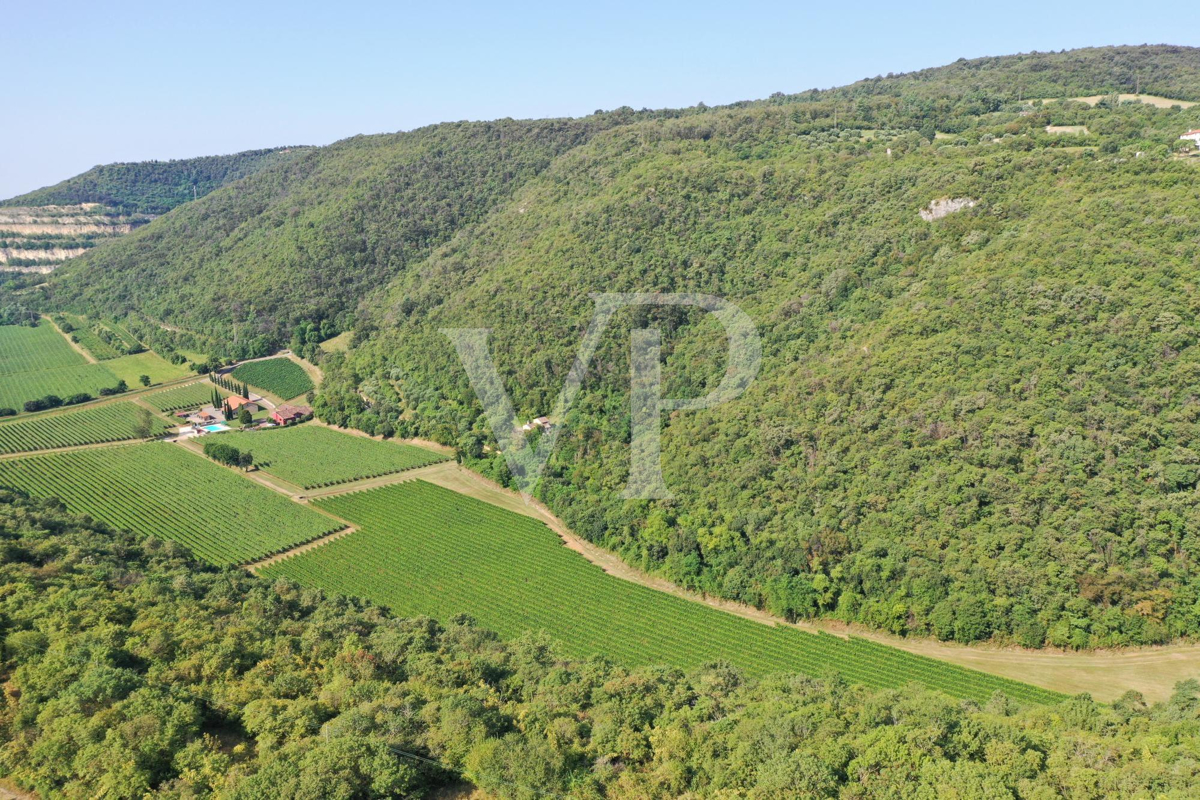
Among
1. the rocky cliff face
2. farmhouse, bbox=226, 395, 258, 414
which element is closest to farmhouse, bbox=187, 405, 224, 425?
farmhouse, bbox=226, 395, 258, 414

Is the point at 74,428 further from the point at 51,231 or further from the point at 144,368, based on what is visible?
the point at 51,231

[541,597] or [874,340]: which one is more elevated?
[874,340]

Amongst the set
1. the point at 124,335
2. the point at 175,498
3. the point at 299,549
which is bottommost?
the point at 299,549

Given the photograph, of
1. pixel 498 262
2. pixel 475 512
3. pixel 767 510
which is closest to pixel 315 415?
pixel 498 262

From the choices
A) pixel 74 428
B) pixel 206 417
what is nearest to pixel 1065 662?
pixel 206 417

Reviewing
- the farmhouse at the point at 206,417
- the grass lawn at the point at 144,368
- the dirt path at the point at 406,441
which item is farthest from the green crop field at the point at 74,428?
the dirt path at the point at 406,441
